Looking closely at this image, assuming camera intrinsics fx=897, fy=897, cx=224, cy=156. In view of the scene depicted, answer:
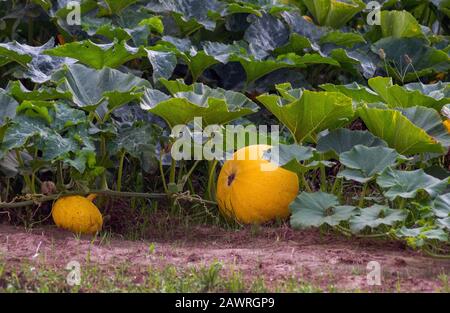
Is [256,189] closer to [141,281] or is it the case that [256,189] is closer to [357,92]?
[357,92]

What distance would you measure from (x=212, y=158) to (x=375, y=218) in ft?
2.82

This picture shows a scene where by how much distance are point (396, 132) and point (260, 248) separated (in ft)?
2.39

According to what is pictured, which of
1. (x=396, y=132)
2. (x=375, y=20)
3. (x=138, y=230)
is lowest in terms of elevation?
(x=138, y=230)

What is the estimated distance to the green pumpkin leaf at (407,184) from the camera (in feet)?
10.6

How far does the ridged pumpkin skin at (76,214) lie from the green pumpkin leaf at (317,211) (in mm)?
882

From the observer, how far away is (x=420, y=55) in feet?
16.0

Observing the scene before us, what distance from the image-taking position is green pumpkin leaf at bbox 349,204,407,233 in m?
3.17

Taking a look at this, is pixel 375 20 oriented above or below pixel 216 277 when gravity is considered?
above

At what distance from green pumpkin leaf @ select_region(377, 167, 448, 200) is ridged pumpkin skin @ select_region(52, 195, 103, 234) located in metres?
1.23

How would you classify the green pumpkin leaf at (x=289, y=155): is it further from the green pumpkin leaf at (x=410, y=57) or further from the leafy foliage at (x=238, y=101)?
the green pumpkin leaf at (x=410, y=57)

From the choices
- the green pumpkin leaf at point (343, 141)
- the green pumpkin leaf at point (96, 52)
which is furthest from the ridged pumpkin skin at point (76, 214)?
the green pumpkin leaf at point (343, 141)

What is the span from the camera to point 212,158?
12.6 feet
